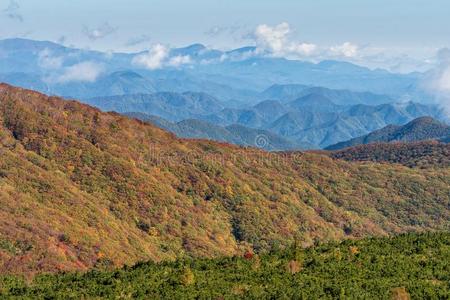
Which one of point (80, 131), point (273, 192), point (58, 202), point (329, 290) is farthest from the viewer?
point (273, 192)

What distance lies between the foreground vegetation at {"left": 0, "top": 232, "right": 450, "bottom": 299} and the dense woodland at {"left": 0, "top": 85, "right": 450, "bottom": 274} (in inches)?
547

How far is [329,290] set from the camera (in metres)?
34.0

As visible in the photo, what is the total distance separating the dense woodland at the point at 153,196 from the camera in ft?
259

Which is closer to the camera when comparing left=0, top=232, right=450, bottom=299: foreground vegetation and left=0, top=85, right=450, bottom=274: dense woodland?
left=0, top=232, right=450, bottom=299: foreground vegetation

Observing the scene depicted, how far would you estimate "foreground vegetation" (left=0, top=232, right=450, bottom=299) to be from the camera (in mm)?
33219

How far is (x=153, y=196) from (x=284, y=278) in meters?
76.9

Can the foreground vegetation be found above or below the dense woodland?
above

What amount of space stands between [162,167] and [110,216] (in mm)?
35849

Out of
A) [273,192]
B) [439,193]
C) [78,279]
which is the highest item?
[78,279]

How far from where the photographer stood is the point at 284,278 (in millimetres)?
37031

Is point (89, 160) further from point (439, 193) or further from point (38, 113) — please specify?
point (439, 193)

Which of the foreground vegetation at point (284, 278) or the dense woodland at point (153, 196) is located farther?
the dense woodland at point (153, 196)

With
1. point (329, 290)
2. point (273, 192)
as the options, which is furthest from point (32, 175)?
point (329, 290)

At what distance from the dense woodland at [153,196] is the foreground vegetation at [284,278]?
13.9m
